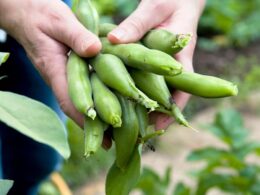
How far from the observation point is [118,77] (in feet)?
3.25

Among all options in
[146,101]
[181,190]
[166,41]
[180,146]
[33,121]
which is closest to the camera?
[33,121]

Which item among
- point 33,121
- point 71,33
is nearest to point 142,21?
point 71,33

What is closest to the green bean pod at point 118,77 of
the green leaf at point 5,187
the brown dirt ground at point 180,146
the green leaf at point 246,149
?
the green leaf at point 5,187

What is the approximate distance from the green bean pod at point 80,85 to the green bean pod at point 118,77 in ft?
0.08

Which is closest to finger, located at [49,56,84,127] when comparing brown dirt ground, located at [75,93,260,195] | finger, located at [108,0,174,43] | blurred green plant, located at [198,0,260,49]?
finger, located at [108,0,174,43]

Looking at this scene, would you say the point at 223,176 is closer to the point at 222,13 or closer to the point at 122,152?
the point at 122,152

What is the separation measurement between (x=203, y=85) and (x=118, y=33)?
0.64ft

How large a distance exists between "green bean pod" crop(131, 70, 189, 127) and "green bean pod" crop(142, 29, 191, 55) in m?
0.05

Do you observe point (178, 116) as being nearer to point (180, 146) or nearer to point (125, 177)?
point (125, 177)

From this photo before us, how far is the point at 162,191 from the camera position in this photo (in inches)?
62.8

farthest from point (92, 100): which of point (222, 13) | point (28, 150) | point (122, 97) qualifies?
point (222, 13)

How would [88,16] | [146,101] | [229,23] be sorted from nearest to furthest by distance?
[146,101] → [88,16] → [229,23]

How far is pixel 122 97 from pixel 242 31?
9.71 feet

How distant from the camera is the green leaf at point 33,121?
0.84 m
